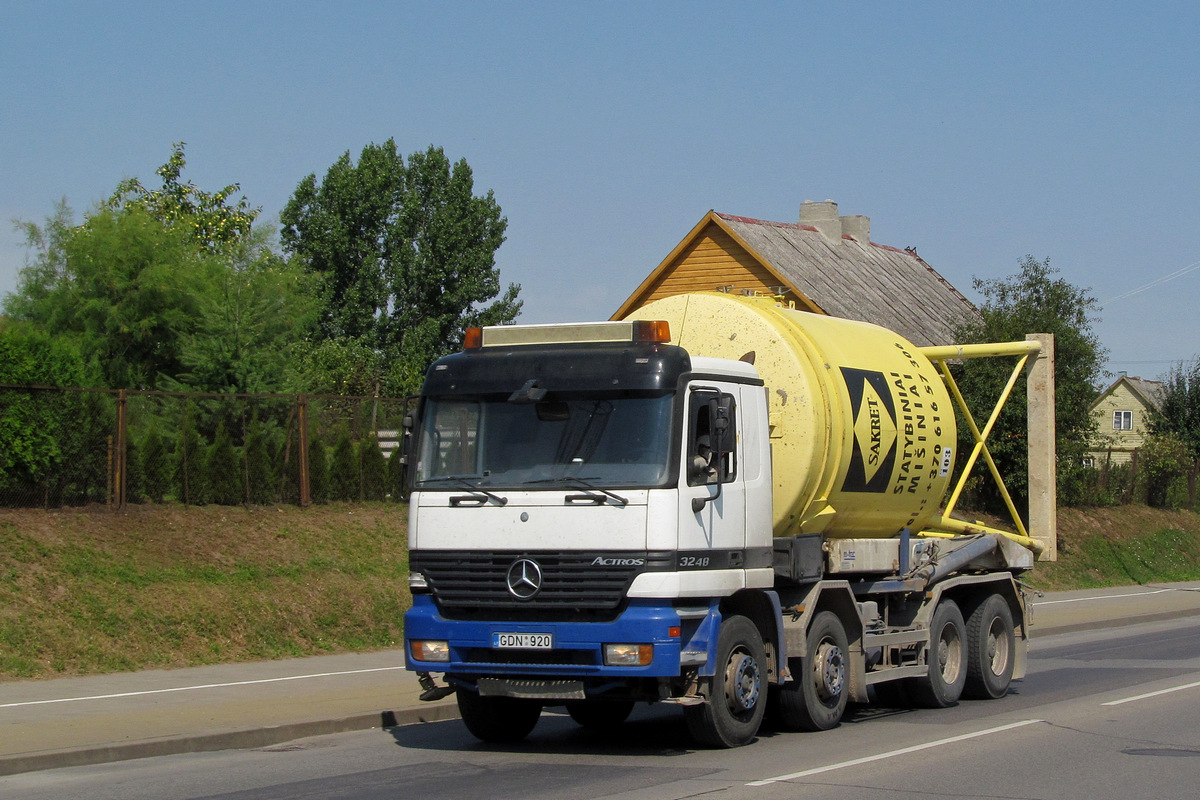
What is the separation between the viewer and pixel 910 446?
12.4 meters

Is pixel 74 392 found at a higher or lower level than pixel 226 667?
higher

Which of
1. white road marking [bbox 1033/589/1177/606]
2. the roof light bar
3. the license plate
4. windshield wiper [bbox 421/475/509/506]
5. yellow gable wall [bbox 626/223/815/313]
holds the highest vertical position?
yellow gable wall [bbox 626/223/815/313]

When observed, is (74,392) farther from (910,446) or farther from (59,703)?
(910,446)

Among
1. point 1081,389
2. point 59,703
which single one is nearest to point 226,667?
point 59,703

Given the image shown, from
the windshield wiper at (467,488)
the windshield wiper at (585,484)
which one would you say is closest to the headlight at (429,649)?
the windshield wiper at (467,488)

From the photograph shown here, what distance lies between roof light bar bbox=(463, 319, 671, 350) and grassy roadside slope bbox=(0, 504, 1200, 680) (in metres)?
6.90

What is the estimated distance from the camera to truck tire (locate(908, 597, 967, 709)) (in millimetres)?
12805

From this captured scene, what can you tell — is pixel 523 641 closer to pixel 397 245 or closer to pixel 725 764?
pixel 725 764

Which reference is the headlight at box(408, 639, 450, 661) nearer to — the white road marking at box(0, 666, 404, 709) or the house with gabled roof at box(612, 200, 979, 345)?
the white road marking at box(0, 666, 404, 709)

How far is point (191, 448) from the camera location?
18.8 meters

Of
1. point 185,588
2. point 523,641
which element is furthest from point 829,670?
point 185,588

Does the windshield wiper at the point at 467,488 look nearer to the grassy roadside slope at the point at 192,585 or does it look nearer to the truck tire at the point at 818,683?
the truck tire at the point at 818,683

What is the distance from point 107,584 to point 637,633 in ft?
29.6

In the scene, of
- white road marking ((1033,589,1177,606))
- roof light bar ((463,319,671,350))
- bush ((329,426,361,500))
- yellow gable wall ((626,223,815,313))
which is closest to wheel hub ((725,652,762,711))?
roof light bar ((463,319,671,350))
